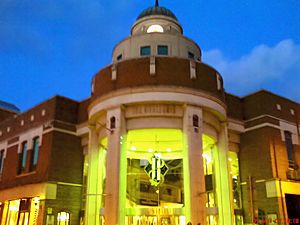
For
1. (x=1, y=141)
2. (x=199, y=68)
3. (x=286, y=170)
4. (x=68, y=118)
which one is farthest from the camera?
(x=1, y=141)

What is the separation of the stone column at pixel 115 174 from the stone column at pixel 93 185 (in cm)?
288

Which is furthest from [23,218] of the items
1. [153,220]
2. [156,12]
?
[156,12]

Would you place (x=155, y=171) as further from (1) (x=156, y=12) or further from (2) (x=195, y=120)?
(1) (x=156, y=12)

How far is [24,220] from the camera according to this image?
111ft

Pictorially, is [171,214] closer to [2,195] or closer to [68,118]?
[68,118]

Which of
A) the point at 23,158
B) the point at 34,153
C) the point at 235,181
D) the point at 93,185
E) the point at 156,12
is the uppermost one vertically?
the point at 156,12

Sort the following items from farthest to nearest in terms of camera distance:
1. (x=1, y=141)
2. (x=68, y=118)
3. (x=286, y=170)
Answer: (x=1, y=141) → (x=68, y=118) → (x=286, y=170)

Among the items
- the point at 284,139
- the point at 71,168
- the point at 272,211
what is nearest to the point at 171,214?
the point at 272,211

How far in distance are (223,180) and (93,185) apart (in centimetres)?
1094

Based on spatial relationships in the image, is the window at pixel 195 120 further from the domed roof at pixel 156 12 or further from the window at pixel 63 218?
the domed roof at pixel 156 12

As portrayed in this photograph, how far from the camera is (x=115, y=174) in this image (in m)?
25.7

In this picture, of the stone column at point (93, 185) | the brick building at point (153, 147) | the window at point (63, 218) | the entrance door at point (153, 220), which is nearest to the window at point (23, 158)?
the brick building at point (153, 147)

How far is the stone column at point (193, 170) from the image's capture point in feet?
80.8

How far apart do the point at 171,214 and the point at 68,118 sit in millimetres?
15429
